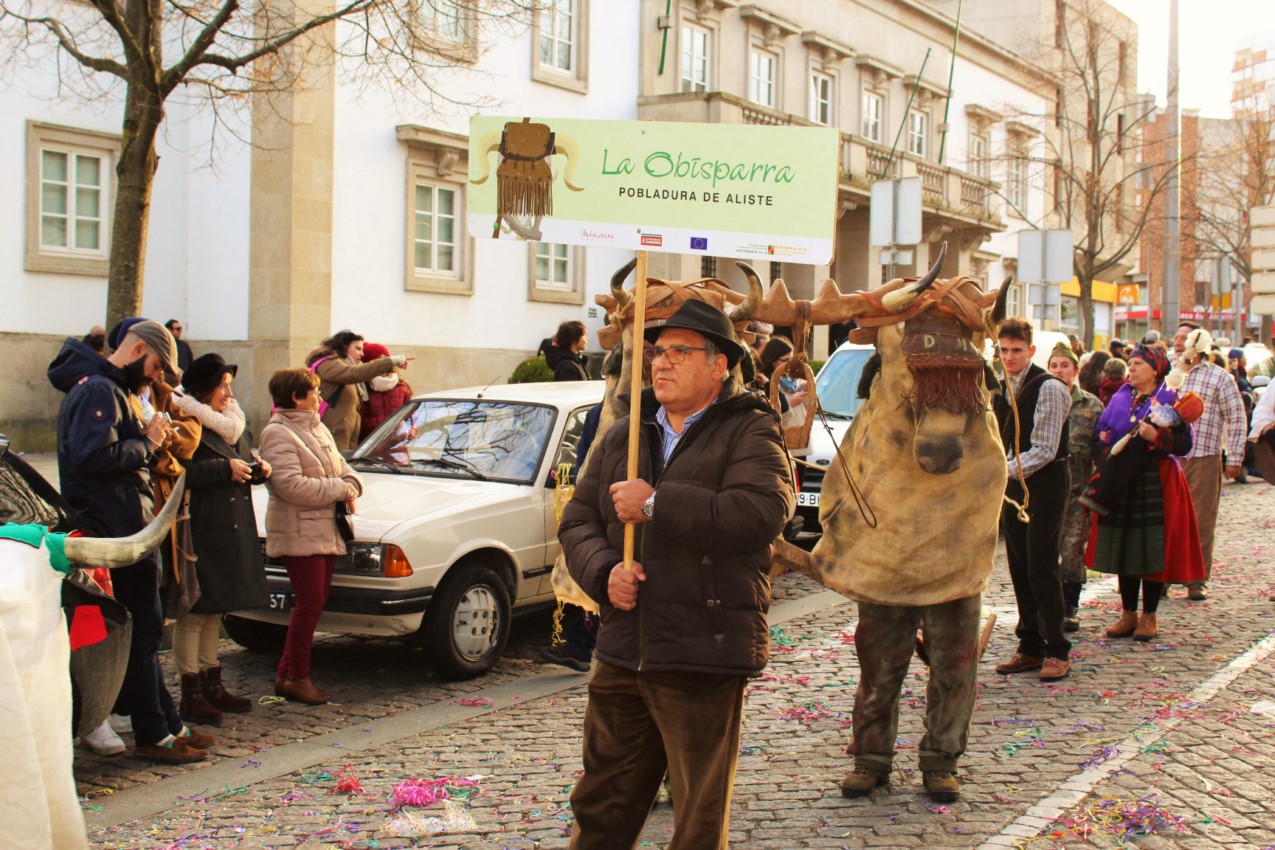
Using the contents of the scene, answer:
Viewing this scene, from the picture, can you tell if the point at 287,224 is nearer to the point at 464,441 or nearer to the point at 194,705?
the point at 464,441

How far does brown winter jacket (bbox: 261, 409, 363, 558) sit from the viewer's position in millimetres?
6906

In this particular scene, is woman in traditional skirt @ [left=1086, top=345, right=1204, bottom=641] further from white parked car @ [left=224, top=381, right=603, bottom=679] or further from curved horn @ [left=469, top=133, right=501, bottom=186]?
curved horn @ [left=469, top=133, right=501, bottom=186]

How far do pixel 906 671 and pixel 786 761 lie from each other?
30.5 inches

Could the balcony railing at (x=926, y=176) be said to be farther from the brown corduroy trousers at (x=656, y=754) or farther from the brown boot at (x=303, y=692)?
the brown corduroy trousers at (x=656, y=754)

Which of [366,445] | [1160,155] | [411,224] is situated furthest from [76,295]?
[1160,155]

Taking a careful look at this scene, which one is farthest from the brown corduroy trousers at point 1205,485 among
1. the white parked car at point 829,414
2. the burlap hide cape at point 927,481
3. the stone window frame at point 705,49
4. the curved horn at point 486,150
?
the stone window frame at point 705,49

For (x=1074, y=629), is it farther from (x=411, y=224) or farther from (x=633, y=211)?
(x=411, y=224)

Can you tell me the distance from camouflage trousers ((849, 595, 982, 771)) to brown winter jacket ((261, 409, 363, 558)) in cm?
298

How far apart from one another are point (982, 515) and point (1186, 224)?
128 feet

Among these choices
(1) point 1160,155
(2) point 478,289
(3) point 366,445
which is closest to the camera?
(3) point 366,445

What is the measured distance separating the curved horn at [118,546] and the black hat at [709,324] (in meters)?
1.64

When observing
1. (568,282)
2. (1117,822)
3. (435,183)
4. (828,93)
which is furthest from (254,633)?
(828,93)

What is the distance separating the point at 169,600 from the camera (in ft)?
20.9

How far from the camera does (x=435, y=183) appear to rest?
21516 mm
